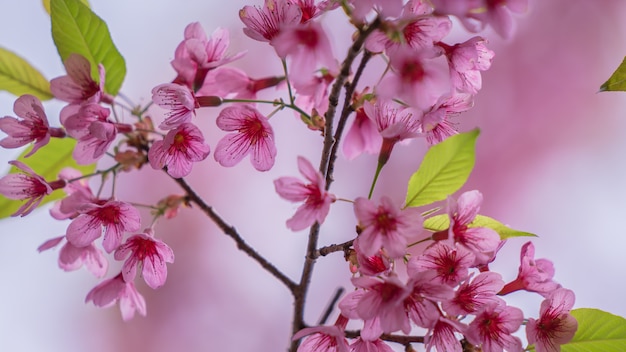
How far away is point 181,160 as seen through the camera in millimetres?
783

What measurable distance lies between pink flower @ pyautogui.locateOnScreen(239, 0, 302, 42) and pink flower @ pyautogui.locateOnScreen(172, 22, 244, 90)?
0.09 m

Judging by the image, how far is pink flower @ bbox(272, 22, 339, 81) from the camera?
2.02 feet

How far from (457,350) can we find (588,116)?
1640 millimetres

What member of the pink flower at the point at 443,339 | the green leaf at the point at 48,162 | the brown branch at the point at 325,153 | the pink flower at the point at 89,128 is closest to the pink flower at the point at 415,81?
the brown branch at the point at 325,153

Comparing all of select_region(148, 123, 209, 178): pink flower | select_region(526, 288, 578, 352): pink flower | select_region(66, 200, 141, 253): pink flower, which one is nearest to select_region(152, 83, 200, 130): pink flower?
select_region(148, 123, 209, 178): pink flower

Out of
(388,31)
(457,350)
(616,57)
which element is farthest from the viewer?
(616,57)

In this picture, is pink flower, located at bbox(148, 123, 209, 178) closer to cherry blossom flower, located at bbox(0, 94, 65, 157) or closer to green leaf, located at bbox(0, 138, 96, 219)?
cherry blossom flower, located at bbox(0, 94, 65, 157)

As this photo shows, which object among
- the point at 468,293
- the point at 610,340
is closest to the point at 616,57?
the point at 610,340

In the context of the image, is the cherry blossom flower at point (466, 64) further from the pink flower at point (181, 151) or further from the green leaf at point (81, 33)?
the green leaf at point (81, 33)

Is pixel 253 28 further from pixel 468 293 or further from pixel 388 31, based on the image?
pixel 468 293

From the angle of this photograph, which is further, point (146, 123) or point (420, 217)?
point (146, 123)

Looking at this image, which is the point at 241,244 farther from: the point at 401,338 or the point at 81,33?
the point at 81,33

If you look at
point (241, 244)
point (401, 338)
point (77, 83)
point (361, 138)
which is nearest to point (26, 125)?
point (77, 83)

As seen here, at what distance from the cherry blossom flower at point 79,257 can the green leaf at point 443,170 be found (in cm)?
46
